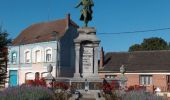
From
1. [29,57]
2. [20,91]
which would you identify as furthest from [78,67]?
[29,57]

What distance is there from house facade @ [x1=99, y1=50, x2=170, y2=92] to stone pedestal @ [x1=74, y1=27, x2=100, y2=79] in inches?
1008

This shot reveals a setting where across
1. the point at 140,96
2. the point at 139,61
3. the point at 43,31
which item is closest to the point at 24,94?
the point at 140,96

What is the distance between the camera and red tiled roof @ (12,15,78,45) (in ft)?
193

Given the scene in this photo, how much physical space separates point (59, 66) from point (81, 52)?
104ft

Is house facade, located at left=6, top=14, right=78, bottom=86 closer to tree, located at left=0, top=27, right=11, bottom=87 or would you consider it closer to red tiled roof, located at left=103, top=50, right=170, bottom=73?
red tiled roof, located at left=103, top=50, right=170, bottom=73

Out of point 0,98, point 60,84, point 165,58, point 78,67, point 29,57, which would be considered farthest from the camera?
point 29,57

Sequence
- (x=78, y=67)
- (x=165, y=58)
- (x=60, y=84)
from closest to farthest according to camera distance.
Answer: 1. (x=60, y=84)
2. (x=78, y=67)
3. (x=165, y=58)

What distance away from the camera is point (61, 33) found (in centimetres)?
5788

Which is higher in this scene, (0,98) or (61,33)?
(61,33)

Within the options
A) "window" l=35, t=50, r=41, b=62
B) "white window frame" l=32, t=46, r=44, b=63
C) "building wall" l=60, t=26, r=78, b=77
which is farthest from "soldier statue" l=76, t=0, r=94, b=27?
"window" l=35, t=50, r=41, b=62

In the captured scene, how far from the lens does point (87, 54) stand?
24.6 m

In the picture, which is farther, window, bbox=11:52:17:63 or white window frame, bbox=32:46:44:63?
window, bbox=11:52:17:63

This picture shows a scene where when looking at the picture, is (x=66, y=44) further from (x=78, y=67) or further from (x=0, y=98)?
(x=0, y=98)

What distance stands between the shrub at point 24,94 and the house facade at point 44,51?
127 ft
